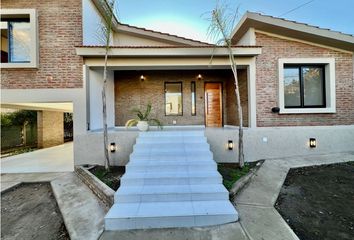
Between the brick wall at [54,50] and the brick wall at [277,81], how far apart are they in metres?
7.04

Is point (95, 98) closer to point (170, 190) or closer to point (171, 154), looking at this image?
point (171, 154)

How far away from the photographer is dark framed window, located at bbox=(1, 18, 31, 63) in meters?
7.74

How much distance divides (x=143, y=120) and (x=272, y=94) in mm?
5177

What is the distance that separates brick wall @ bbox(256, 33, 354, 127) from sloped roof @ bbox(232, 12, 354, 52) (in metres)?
0.28

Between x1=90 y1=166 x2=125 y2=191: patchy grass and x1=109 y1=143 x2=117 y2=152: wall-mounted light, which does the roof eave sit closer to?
x1=109 y1=143 x2=117 y2=152: wall-mounted light

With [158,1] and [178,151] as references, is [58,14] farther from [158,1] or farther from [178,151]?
[158,1]

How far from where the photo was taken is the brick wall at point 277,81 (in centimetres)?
788

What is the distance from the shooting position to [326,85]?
8219 mm

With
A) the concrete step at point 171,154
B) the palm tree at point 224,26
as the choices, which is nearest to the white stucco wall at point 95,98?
the concrete step at point 171,154

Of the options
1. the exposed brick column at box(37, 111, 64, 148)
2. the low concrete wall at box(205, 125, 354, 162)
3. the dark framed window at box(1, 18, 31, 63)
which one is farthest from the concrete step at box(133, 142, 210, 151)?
the exposed brick column at box(37, 111, 64, 148)

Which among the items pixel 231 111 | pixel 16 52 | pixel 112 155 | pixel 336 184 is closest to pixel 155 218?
pixel 112 155

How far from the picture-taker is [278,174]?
6023 millimetres

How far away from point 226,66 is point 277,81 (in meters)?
2.08

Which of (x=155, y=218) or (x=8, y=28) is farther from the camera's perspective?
(x=8, y=28)
